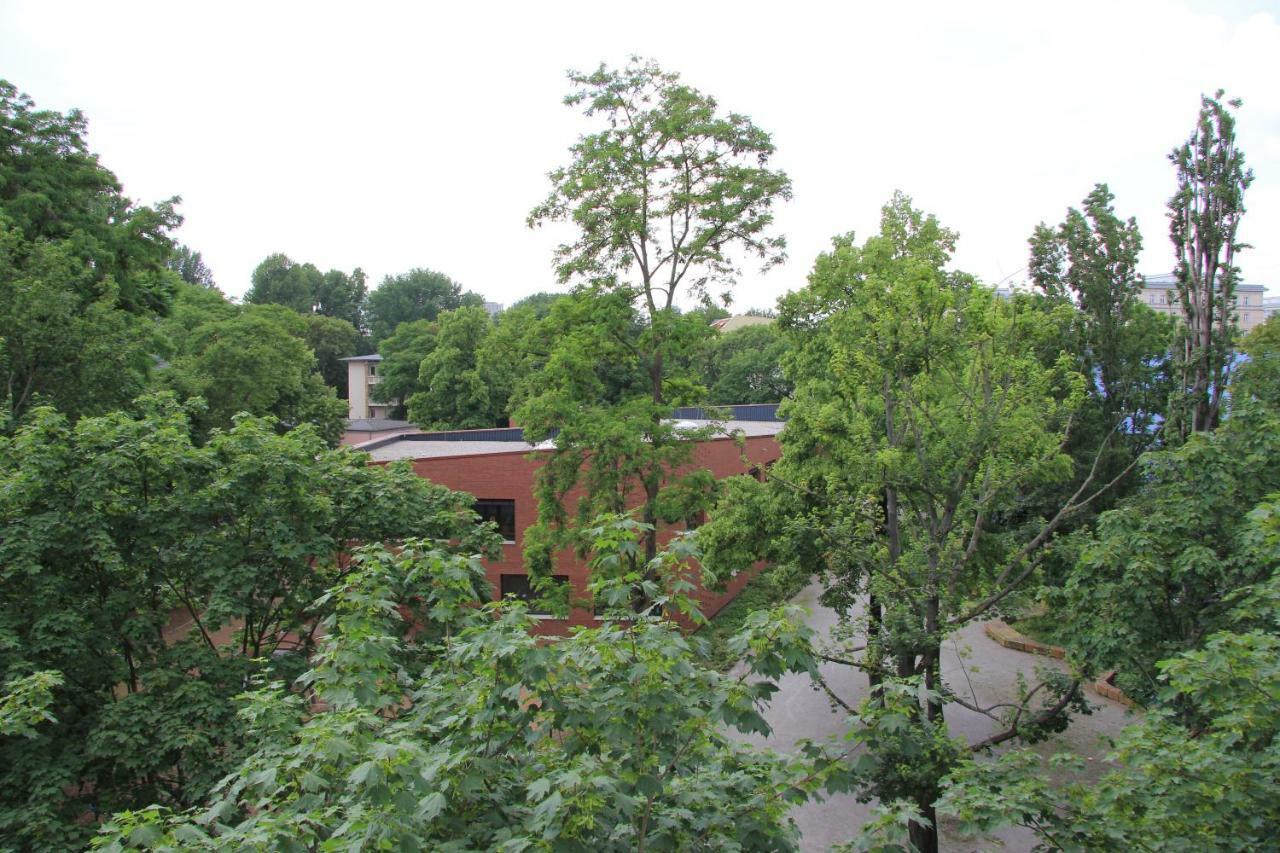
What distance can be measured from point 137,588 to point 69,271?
10.6 meters

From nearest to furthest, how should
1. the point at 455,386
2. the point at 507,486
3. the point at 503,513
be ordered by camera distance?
the point at 507,486, the point at 503,513, the point at 455,386

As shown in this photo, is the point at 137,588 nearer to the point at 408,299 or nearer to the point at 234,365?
the point at 234,365

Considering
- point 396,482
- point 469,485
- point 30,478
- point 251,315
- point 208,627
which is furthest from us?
point 251,315

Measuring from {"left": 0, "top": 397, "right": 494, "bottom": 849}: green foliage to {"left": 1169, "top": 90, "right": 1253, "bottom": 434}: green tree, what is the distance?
15884 millimetres

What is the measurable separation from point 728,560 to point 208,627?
935 centimetres

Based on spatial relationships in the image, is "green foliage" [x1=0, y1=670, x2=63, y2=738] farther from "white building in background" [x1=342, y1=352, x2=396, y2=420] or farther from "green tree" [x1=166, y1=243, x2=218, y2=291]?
"green tree" [x1=166, y1=243, x2=218, y2=291]

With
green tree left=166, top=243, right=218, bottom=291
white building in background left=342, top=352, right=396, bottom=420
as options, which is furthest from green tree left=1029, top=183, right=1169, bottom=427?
green tree left=166, top=243, right=218, bottom=291

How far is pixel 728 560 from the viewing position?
16875 millimetres

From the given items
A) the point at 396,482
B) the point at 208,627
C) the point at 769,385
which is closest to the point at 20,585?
the point at 208,627

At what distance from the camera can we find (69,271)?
18.3 metres

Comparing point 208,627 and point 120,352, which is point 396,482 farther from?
point 120,352

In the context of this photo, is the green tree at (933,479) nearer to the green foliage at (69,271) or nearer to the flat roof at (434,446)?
the green foliage at (69,271)

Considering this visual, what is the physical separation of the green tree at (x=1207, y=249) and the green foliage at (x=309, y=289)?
84996 mm

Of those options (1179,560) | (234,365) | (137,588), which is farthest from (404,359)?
(1179,560)
